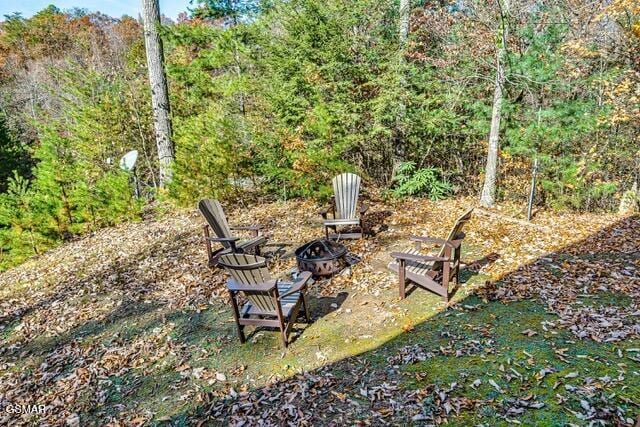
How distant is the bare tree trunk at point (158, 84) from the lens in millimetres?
8391

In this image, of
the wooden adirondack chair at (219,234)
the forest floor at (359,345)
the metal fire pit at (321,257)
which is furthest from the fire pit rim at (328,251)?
the wooden adirondack chair at (219,234)

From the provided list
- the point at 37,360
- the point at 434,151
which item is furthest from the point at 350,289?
the point at 434,151

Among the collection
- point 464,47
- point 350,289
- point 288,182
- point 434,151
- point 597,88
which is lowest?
point 350,289

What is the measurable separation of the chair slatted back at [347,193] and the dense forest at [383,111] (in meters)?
1.42

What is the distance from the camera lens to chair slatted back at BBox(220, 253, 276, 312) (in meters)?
3.20

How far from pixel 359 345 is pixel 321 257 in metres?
1.57

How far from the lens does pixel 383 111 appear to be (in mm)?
7523

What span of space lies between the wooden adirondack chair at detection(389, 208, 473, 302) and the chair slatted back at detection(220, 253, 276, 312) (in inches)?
58.7

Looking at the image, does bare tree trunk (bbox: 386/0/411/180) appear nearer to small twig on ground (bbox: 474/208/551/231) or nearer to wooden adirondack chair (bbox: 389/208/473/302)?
small twig on ground (bbox: 474/208/551/231)

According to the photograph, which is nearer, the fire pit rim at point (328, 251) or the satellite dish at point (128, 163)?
the fire pit rim at point (328, 251)

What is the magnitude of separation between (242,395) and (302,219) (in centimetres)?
437

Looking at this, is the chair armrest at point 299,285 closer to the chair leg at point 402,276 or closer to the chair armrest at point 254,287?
the chair armrest at point 254,287

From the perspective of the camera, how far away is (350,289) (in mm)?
4488

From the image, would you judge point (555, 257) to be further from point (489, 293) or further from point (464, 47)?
point (464, 47)
